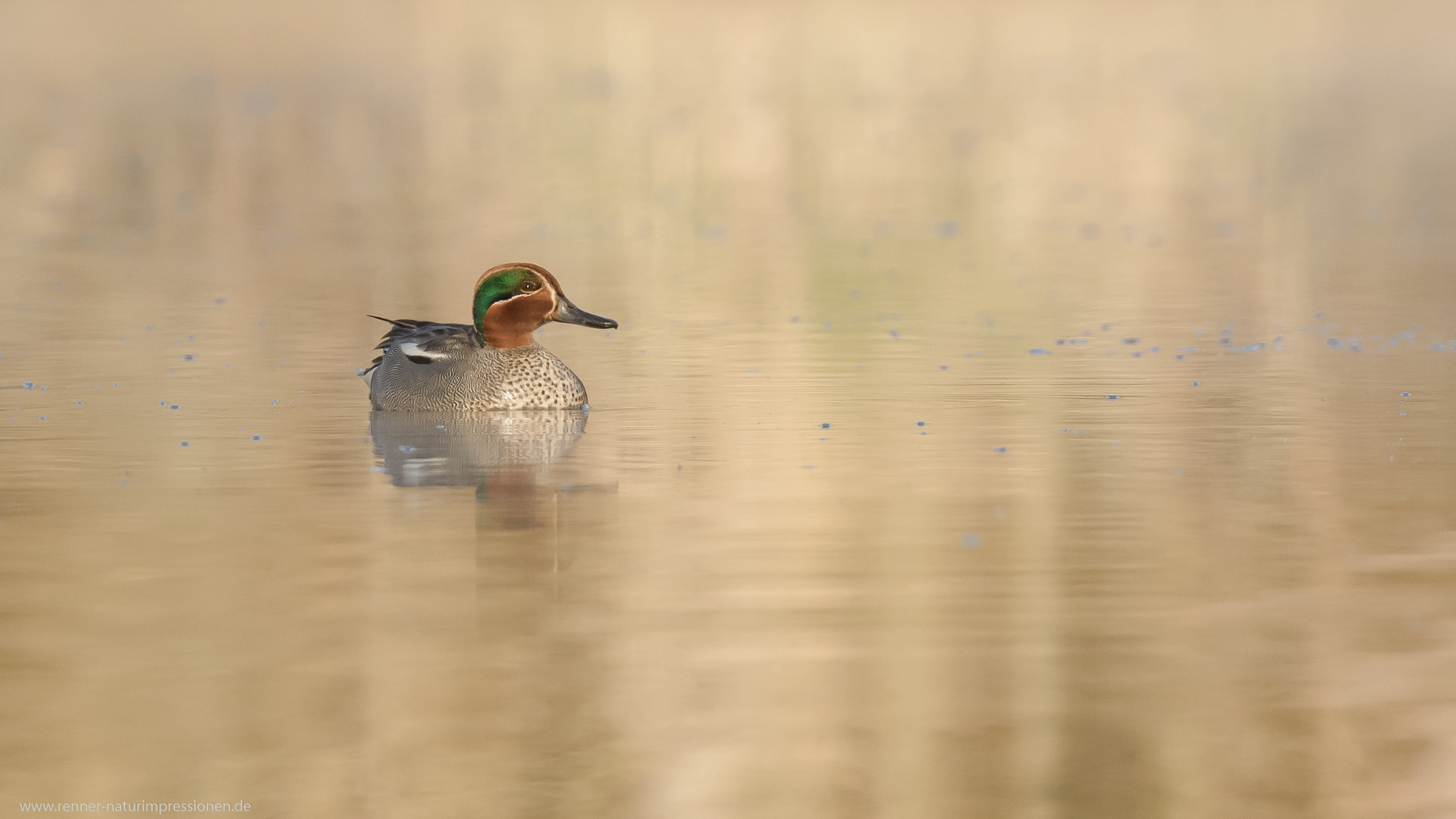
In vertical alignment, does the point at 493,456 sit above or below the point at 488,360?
below

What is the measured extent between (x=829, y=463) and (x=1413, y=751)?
5.51 metres

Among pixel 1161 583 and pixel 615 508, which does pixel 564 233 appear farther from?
pixel 1161 583

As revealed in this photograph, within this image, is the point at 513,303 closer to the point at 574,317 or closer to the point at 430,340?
the point at 574,317

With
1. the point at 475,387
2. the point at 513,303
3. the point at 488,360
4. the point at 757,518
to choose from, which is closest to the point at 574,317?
the point at 513,303

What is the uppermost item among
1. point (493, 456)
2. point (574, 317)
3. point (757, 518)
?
point (574, 317)

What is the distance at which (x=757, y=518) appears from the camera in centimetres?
1144

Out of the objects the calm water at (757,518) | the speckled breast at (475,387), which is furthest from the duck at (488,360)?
the calm water at (757,518)

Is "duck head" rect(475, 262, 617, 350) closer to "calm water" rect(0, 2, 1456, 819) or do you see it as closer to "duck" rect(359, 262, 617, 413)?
"duck" rect(359, 262, 617, 413)

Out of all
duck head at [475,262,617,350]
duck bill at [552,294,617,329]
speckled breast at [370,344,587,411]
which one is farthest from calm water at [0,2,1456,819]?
duck head at [475,262,617,350]

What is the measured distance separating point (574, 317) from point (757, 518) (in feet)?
16.1

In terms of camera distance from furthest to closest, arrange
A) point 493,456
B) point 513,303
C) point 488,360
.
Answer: point 513,303
point 488,360
point 493,456

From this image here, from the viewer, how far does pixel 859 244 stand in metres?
28.4

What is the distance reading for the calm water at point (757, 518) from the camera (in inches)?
306

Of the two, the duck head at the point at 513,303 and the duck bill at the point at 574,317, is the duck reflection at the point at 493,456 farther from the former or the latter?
the duck bill at the point at 574,317
